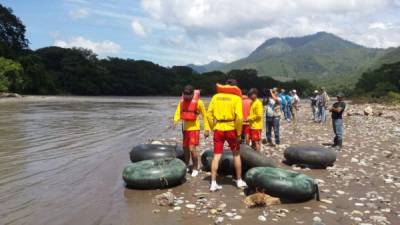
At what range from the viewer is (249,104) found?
14.1 m

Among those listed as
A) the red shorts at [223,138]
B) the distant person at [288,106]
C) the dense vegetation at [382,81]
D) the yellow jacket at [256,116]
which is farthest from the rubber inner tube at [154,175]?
the dense vegetation at [382,81]

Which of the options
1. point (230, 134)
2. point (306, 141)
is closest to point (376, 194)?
point (230, 134)

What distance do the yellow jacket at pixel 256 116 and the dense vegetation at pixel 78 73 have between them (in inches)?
2531

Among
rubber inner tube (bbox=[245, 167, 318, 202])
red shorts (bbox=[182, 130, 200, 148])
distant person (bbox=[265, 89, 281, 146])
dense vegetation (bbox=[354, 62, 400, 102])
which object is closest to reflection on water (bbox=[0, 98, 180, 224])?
red shorts (bbox=[182, 130, 200, 148])

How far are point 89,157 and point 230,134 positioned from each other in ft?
24.2

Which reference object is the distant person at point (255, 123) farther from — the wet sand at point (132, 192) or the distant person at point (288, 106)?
the distant person at point (288, 106)

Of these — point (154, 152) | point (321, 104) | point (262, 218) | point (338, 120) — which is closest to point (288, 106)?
point (321, 104)

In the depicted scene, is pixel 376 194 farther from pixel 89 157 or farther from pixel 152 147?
pixel 89 157

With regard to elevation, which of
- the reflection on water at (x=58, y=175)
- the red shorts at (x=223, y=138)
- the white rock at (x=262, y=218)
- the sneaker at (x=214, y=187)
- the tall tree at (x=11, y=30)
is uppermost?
the tall tree at (x=11, y=30)

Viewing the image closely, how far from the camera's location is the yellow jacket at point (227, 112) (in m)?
10.0

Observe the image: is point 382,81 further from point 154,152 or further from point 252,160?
point 252,160

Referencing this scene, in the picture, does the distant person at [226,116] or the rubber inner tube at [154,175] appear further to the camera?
the rubber inner tube at [154,175]

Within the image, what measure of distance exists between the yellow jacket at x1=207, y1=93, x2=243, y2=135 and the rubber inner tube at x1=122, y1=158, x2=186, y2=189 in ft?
5.06

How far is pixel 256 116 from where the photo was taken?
13.8 m
